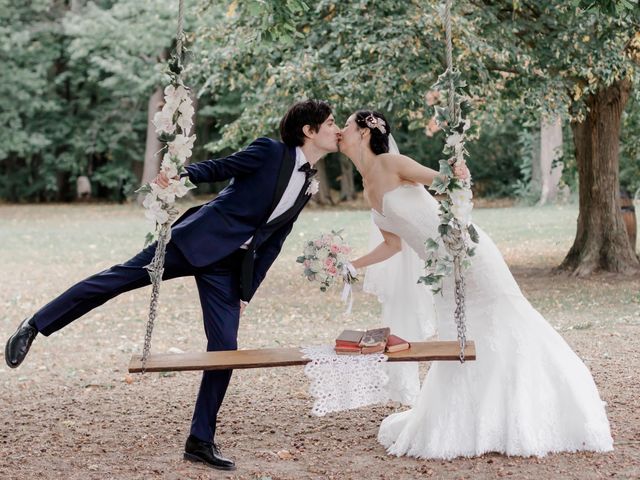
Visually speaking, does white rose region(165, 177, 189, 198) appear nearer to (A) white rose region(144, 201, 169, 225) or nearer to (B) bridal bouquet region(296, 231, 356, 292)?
(A) white rose region(144, 201, 169, 225)

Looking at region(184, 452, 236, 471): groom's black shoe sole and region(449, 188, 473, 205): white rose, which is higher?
region(449, 188, 473, 205): white rose

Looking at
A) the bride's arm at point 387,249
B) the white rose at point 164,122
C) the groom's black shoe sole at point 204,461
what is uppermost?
the white rose at point 164,122

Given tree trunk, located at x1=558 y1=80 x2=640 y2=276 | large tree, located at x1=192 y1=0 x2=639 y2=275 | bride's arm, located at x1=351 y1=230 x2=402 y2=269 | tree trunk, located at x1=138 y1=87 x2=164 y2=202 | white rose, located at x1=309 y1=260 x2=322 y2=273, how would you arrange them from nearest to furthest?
white rose, located at x1=309 y1=260 x2=322 y2=273
bride's arm, located at x1=351 y1=230 x2=402 y2=269
large tree, located at x1=192 y1=0 x2=639 y2=275
tree trunk, located at x1=558 y1=80 x2=640 y2=276
tree trunk, located at x1=138 y1=87 x2=164 y2=202

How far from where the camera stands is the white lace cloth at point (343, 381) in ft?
17.4

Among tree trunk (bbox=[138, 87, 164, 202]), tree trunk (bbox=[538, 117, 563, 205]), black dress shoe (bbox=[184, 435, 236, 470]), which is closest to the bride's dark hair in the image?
black dress shoe (bbox=[184, 435, 236, 470])

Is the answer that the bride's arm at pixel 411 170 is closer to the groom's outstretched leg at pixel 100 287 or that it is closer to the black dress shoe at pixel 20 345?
the groom's outstretched leg at pixel 100 287

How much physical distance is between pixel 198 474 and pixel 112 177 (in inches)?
1213

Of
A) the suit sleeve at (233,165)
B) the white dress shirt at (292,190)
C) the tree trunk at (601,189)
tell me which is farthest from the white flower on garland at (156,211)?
the tree trunk at (601,189)

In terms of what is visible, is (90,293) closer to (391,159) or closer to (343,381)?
(343,381)

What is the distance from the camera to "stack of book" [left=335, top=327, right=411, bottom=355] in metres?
5.25

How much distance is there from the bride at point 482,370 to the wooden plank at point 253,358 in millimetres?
431

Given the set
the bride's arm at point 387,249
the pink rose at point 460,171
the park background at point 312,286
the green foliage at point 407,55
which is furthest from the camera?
the green foliage at point 407,55

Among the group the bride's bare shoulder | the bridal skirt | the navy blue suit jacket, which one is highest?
the bride's bare shoulder

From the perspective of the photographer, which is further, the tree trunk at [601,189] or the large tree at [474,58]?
the tree trunk at [601,189]
